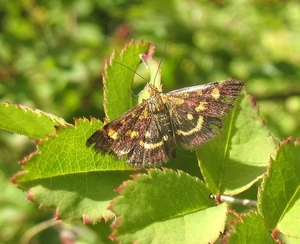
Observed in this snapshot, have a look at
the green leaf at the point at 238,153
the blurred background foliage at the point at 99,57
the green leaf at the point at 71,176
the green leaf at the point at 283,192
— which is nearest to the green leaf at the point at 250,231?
the green leaf at the point at 283,192

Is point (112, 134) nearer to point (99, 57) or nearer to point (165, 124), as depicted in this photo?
point (165, 124)

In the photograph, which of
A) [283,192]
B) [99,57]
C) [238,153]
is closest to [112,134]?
[238,153]

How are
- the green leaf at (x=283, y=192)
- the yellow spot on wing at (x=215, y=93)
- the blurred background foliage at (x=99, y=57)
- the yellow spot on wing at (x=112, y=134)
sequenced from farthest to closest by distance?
1. the blurred background foliage at (x=99, y=57)
2. the yellow spot on wing at (x=215, y=93)
3. the yellow spot on wing at (x=112, y=134)
4. the green leaf at (x=283, y=192)

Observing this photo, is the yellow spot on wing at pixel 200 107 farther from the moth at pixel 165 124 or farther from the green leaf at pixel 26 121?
the green leaf at pixel 26 121

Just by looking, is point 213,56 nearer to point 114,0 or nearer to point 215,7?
point 215,7

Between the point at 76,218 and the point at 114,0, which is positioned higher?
the point at 114,0

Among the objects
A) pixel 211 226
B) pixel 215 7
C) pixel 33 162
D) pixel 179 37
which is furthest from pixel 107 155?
pixel 215 7

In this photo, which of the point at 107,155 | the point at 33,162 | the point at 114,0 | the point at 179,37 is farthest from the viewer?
the point at 114,0
